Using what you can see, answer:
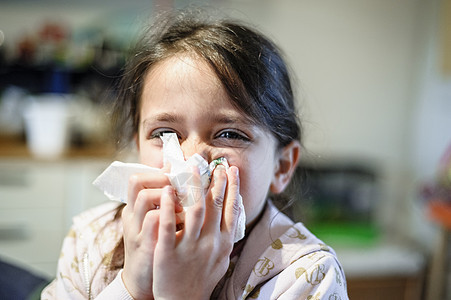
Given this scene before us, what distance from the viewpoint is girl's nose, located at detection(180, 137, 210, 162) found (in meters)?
0.77

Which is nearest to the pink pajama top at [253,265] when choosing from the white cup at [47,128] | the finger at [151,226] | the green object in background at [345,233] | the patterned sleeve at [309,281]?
the patterned sleeve at [309,281]

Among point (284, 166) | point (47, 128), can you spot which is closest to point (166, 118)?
point (284, 166)

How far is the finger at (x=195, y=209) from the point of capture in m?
0.69

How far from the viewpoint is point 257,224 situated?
2.92ft

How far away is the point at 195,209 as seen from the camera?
2.27 feet

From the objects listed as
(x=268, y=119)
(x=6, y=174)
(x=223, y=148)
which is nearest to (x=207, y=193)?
(x=223, y=148)

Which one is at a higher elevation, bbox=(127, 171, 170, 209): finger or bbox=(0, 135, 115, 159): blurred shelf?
bbox=(127, 171, 170, 209): finger

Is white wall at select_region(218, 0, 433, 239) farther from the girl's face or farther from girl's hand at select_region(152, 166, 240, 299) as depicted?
girl's hand at select_region(152, 166, 240, 299)

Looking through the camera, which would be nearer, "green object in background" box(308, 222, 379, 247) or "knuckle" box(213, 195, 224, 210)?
"knuckle" box(213, 195, 224, 210)

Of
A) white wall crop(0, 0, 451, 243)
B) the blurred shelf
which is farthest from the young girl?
white wall crop(0, 0, 451, 243)

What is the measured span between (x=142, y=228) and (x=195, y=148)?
15 centimetres

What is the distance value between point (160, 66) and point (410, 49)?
7.66ft

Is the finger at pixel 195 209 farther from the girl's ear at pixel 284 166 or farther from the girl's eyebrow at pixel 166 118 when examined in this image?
the girl's ear at pixel 284 166

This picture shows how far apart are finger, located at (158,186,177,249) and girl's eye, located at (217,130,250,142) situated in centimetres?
16
